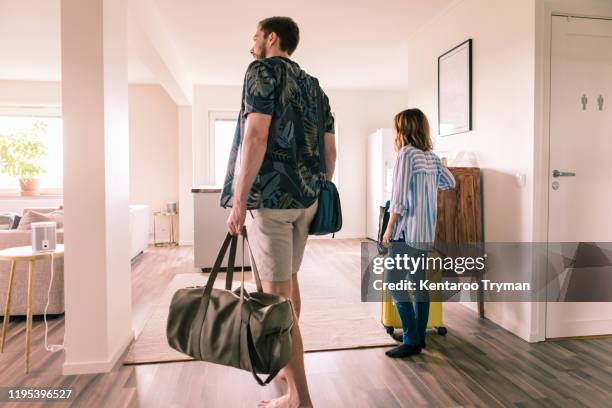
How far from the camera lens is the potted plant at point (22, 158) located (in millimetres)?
6113

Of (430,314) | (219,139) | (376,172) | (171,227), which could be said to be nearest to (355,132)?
(376,172)

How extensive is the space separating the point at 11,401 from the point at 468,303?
280 cm

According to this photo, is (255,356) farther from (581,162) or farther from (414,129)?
(581,162)

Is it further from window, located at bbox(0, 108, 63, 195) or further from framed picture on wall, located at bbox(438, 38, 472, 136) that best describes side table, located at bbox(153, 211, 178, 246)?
framed picture on wall, located at bbox(438, 38, 472, 136)

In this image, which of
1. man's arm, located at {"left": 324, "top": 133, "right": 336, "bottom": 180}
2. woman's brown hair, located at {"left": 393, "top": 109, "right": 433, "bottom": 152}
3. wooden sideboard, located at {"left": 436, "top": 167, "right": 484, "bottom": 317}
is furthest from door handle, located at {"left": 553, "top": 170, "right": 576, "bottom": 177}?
man's arm, located at {"left": 324, "top": 133, "right": 336, "bottom": 180}

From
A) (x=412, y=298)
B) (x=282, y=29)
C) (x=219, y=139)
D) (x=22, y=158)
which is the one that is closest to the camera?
(x=282, y=29)

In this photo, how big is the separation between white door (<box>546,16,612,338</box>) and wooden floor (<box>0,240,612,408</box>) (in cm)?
20

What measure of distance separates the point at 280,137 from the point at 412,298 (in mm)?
1289

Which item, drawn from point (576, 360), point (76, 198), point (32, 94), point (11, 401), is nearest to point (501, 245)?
point (576, 360)

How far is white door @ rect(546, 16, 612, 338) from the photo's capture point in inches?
97.6

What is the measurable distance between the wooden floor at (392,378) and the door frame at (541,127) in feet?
0.61

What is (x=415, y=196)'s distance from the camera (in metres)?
2.10

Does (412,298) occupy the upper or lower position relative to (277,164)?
lower

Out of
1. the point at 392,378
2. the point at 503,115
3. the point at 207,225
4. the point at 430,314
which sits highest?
the point at 503,115
